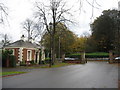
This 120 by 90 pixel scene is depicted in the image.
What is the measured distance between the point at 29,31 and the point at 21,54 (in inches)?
1176

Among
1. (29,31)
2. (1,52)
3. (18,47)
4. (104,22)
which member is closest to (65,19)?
(104,22)

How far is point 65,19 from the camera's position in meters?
40.2

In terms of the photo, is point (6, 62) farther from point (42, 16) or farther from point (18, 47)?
point (42, 16)

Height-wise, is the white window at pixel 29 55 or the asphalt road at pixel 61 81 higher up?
the white window at pixel 29 55

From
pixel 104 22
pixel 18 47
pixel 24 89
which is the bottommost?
pixel 24 89

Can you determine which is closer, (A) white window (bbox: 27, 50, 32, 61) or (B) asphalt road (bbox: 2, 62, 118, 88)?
(B) asphalt road (bbox: 2, 62, 118, 88)

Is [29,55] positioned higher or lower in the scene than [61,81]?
higher

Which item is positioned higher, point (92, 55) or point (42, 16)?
point (42, 16)

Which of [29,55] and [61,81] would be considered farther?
[29,55]

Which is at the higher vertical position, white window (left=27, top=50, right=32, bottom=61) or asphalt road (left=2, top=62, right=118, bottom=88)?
white window (left=27, top=50, right=32, bottom=61)

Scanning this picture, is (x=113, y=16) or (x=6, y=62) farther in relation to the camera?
(x=113, y=16)

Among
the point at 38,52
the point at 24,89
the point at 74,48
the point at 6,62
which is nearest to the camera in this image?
the point at 24,89

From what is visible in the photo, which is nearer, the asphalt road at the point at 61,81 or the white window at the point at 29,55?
the asphalt road at the point at 61,81

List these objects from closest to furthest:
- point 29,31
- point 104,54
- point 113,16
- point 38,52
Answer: point 113,16
point 38,52
point 29,31
point 104,54
